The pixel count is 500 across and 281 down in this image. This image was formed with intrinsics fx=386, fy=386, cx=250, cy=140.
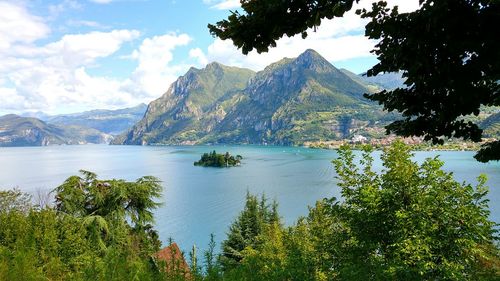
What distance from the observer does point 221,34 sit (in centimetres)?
457

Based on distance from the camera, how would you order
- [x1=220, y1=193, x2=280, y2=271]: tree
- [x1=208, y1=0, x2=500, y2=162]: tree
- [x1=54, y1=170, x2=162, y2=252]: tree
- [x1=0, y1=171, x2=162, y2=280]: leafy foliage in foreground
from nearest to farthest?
1. [x1=208, y1=0, x2=500, y2=162]: tree
2. [x1=0, y1=171, x2=162, y2=280]: leafy foliage in foreground
3. [x1=54, y1=170, x2=162, y2=252]: tree
4. [x1=220, y1=193, x2=280, y2=271]: tree

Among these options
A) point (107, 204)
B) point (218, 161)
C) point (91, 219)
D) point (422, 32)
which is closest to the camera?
point (422, 32)

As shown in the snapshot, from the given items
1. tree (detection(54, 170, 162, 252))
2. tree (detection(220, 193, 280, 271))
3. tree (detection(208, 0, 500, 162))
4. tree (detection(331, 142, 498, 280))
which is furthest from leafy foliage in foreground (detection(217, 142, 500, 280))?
tree (detection(220, 193, 280, 271))

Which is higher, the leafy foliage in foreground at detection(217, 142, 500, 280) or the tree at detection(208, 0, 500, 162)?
the tree at detection(208, 0, 500, 162)

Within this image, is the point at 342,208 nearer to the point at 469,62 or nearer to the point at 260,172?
the point at 469,62

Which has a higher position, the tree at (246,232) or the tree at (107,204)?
the tree at (107,204)

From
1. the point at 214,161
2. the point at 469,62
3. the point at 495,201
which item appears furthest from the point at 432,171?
the point at 214,161

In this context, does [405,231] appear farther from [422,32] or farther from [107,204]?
[107,204]

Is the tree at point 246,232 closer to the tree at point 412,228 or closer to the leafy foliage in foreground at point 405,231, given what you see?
the leafy foliage in foreground at point 405,231

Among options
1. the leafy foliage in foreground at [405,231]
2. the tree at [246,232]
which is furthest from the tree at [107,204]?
the leafy foliage in foreground at [405,231]

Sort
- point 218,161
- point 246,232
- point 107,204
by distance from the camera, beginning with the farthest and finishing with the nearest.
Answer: point 218,161, point 246,232, point 107,204

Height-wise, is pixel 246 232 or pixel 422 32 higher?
pixel 422 32

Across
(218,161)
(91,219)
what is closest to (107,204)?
(91,219)

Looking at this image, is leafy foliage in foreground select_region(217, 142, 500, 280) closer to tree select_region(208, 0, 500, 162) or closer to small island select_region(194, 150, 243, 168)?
Result: tree select_region(208, 0, 500, 162)
